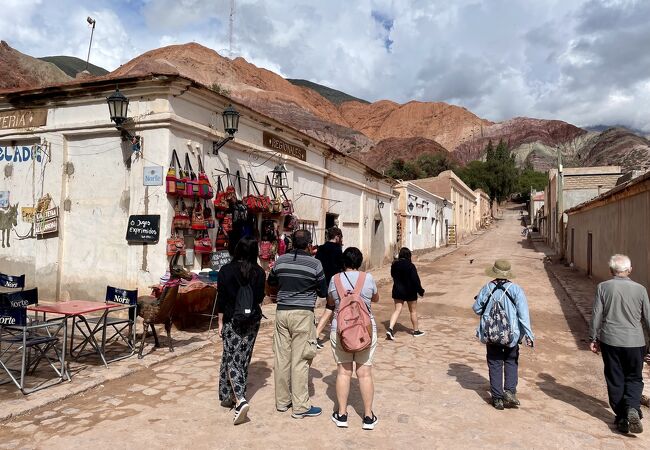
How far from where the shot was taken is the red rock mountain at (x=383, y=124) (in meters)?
95.2

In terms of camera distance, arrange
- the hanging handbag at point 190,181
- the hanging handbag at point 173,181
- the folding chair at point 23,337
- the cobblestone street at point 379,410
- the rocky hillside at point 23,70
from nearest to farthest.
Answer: the cobblestone street at point 379,410 → the folding chair at point 23,337 → the hanging handbag at point 173,181 → the hanging handbag at point 190,181 → the rocky hillside at point 23,70

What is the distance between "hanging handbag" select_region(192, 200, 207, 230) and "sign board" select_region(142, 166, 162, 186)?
795 mm

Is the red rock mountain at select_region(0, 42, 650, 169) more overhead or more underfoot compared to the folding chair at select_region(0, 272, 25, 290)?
more overhead

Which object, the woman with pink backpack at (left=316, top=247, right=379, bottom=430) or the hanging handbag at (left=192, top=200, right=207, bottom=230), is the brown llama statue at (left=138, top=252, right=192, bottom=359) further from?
the woman with pink backpack at (left=316, top=247, right=379, bottom=430)

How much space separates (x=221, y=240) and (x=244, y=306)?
4.70 meters

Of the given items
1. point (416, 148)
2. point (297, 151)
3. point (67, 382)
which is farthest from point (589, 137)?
point (67, 382)

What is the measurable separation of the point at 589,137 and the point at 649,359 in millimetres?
135628

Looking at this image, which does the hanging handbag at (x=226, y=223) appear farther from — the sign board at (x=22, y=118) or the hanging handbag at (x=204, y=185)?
the sign board at (x=22, y=118)

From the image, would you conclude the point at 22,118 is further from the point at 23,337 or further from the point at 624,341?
the point at 624,341

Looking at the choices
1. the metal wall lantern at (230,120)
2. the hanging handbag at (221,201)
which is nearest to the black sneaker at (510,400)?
the hanging handbag at (221,201)

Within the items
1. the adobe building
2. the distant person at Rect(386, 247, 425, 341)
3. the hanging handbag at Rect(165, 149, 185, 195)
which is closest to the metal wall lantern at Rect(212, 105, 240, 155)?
the adobe building

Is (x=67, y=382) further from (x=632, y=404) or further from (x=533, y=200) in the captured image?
(x=533, y=200)

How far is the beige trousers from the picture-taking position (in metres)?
4.06

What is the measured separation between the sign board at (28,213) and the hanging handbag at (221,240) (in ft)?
11.0
